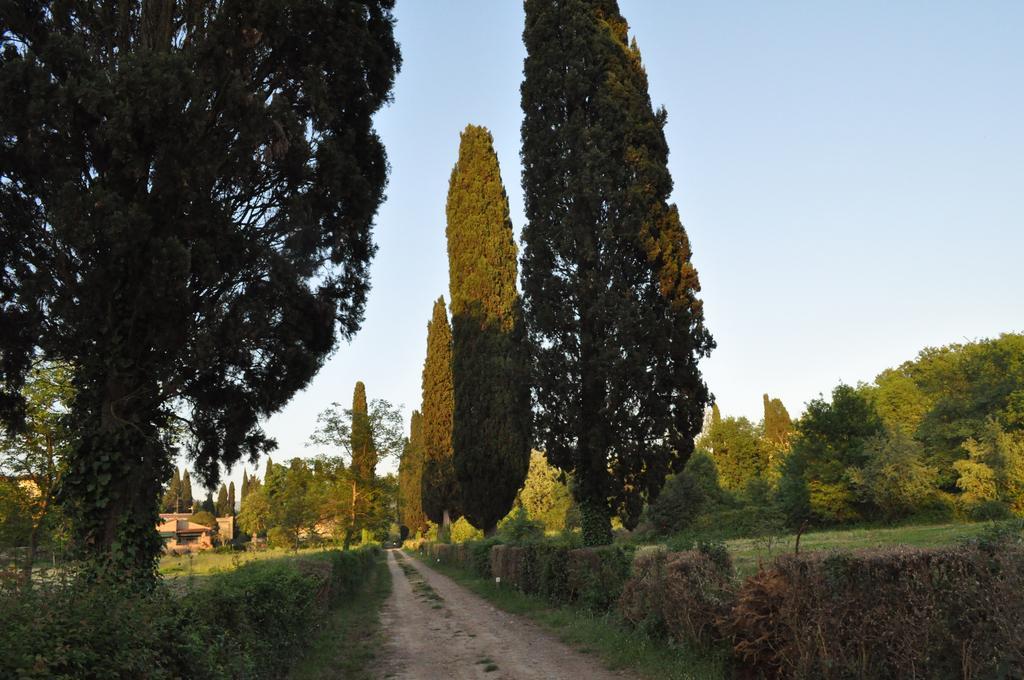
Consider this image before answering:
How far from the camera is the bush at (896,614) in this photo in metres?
5.71

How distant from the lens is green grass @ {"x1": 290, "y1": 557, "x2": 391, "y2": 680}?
33.4 feet

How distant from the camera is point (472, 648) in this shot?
12188mm

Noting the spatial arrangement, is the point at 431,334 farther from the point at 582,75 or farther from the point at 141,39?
the point at 141,39

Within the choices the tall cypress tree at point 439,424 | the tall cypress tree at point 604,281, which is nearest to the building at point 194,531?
the tall cypress tree at point 439,424

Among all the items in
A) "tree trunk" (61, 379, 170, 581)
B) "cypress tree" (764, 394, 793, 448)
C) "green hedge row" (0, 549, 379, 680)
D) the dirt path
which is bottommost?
the dirt path

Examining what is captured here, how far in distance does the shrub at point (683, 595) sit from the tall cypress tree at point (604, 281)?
5.74 m

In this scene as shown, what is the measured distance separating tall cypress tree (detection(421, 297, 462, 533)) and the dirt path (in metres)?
19.9

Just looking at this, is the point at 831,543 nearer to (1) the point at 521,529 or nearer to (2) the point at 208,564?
(1) the point at 521,529

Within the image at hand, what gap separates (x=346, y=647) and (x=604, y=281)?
10.3 meters

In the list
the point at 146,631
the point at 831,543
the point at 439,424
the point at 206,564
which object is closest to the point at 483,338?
the point at 439,424

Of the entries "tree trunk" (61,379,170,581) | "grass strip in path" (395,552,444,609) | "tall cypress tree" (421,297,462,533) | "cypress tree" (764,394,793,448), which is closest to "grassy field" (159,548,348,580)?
"tree trunk" (61,379,170,581)

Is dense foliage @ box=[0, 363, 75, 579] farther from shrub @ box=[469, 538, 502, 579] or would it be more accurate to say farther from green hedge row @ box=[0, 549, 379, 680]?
shrub @ box=[469, 538, 502, 579]

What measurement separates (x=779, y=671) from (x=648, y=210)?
12.4 metres

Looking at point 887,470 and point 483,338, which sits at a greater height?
point 483,338
